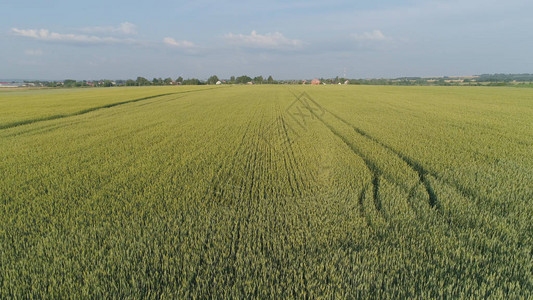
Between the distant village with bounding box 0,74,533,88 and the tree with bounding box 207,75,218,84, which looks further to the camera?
the tree with bounding box 207,75,218,84

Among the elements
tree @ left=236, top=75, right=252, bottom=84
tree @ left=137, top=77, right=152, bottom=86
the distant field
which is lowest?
the distant field

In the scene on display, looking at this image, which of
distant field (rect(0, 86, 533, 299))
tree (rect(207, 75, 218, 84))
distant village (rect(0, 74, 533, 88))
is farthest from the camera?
tree (rect(207, 75, 218, 84))

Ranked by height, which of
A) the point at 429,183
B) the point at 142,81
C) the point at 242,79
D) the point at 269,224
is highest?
the point at 242,79

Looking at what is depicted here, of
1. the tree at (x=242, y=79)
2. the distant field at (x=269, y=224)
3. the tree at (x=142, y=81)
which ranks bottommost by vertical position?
A: the distant field at (x=269, y=224)

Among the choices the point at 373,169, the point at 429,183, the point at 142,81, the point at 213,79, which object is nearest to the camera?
the point at 429,183

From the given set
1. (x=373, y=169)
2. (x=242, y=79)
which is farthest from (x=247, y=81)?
(x=373, y=169)

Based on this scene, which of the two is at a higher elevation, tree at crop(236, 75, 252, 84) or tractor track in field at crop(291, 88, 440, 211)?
tree at crop(236, 75, 252, 84)

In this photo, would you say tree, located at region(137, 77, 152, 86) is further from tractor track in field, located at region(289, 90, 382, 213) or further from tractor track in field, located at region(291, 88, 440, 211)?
tractor track in field, located at region(291, 88, 440, 211)

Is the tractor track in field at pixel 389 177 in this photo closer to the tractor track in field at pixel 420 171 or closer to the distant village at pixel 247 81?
the tractor track in field at pixel 420 171

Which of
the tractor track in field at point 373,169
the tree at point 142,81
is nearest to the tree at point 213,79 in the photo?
the tree at point 142,81

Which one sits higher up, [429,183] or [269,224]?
[429,183]

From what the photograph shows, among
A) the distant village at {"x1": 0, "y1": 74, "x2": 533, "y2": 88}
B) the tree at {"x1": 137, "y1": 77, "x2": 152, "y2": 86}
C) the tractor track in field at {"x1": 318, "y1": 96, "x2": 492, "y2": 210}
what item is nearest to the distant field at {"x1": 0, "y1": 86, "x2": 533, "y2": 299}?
the tractor track in field at {"x1": 318, "y1": 96, "x2": 492, "y2": 210}

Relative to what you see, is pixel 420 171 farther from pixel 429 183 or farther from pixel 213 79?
pixel 213 79
